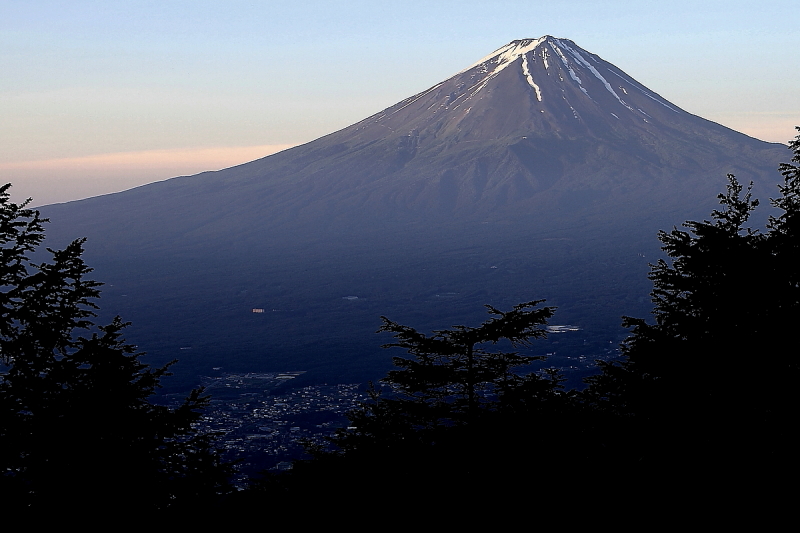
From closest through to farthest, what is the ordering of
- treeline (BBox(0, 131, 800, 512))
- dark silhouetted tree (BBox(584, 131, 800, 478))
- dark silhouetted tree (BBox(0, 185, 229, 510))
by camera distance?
treeline (BBox(0, 131, 800, 512)) < dark silhouetted tree (BBox(584, 131, 800, 478)) < dark silhouetted tree (BBox(0, 185, 229, 510))

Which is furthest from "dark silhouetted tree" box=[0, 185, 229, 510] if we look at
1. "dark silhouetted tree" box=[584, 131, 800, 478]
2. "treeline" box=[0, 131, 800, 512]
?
"dark silhouetted tree" box=[584, 131, 800, 478]

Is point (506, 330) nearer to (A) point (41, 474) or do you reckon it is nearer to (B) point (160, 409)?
(B) point (160, 409)

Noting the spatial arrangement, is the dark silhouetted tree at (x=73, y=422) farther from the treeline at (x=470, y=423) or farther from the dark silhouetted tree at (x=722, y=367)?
the dark silhouetted tree at (x=722, y=367)

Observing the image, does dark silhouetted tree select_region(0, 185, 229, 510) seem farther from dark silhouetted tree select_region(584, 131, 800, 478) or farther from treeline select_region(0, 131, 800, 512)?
dark silhouetted tree select_region(584, 131, 800, 478)

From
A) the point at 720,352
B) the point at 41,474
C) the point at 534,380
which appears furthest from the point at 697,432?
the point at 41,474

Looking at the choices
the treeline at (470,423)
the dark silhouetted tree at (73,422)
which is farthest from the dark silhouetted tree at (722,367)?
the dark silhouetted tree at (73,422)

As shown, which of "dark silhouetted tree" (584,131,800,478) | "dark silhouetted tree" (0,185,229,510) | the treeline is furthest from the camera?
"dark silhouetted tree" (0,185,229,510)

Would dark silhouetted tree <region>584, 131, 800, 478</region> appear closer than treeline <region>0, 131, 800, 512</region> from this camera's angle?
No
